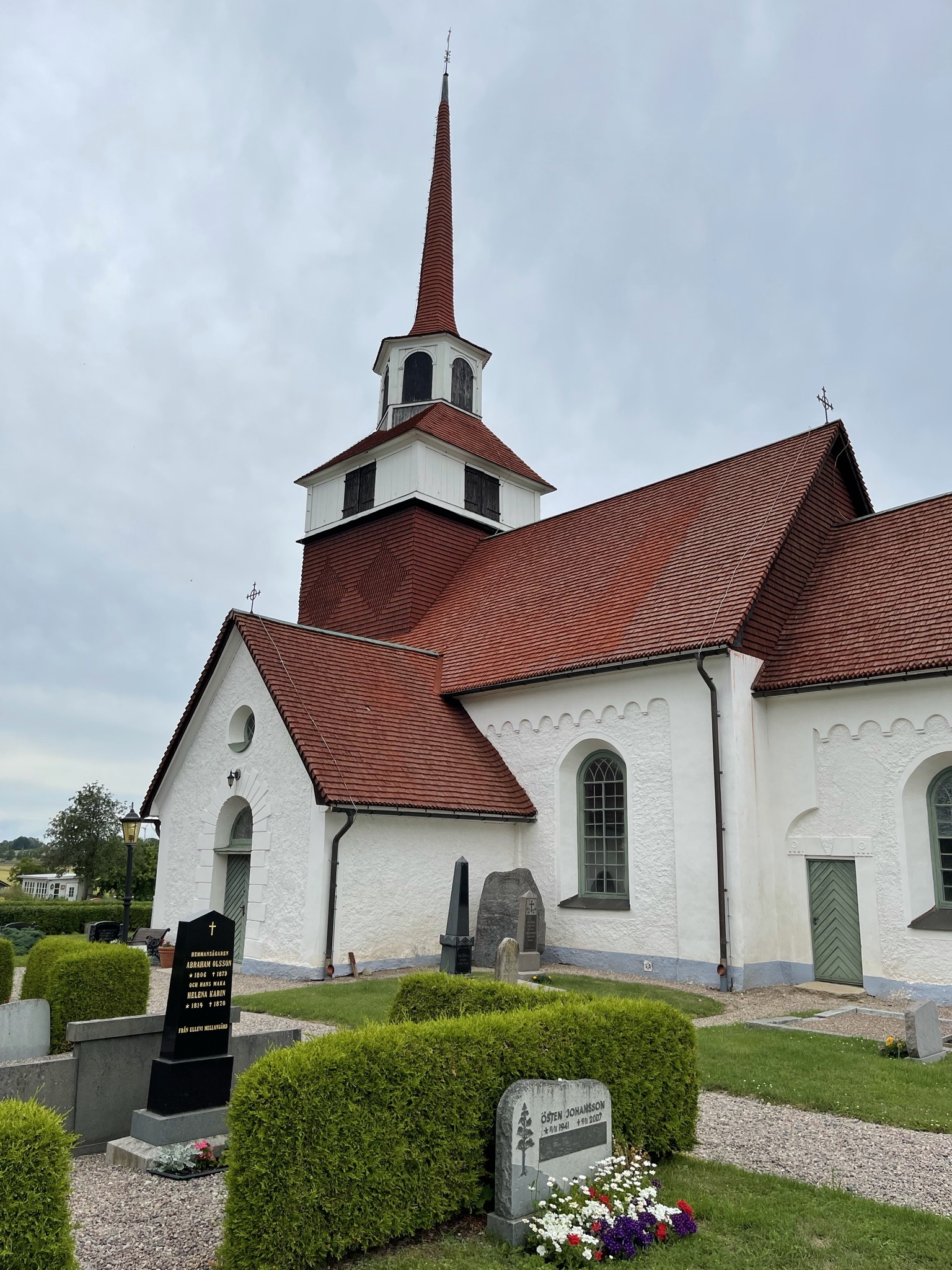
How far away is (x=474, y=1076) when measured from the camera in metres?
5.09

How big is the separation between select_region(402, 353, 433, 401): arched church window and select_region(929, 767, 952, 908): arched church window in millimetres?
17834

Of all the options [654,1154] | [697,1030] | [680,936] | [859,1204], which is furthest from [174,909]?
[859,1204]

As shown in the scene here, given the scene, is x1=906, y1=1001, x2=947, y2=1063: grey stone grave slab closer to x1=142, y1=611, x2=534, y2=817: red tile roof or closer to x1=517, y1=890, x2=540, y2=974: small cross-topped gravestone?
x1=517, y1=890, x2=540, y2=974: small cross-topped gravestone

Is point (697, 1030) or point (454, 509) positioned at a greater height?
point (454, 509)

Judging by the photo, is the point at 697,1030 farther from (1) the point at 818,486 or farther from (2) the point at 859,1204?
(1) the point at 818,486

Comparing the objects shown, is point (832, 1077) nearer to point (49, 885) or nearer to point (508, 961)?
point (508, 961)

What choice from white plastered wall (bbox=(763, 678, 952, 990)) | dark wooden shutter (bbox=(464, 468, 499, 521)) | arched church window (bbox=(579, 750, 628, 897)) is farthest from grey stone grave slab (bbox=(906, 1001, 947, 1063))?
dark wooden shutter (bbox=(464, 468, 499, 521))

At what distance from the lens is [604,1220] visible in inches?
187

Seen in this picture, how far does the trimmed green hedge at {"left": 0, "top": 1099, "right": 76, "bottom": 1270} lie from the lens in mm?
3432

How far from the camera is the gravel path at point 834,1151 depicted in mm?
5535

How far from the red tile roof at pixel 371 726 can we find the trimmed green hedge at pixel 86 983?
5.12m

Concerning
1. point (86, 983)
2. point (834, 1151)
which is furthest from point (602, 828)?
point (834, 1151)

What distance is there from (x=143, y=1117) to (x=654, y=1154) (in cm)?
359

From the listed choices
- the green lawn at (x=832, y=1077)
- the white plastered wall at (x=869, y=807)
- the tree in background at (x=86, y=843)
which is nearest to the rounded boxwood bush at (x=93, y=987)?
the green lawn at (x=832, y=1077)
